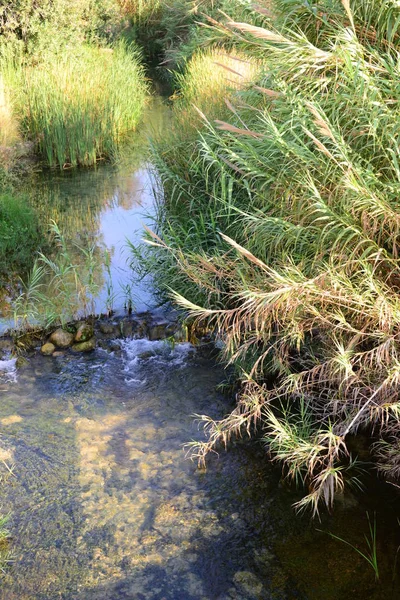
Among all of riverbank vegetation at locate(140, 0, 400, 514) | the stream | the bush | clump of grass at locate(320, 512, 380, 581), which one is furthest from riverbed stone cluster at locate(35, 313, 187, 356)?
clump of grass at locate(320, 512, 380, 581)

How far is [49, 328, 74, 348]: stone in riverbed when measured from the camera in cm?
583

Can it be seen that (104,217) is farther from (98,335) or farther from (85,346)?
(85,346)

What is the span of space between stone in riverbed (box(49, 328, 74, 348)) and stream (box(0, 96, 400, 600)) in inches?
7.6

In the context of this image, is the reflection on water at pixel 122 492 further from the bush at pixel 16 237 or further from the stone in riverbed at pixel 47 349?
the bush at pixel 16 237

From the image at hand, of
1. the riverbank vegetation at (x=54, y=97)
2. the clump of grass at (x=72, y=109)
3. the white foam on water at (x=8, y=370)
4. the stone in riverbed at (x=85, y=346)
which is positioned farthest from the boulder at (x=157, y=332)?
the clump of grass at (x=72, y=109)

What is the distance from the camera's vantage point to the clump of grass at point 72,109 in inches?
420

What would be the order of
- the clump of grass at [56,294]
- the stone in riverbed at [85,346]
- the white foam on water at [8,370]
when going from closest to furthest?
the white foam on water at [8,370] → the stone in riverbed at [85,346] → the clump of grass at [56,294]

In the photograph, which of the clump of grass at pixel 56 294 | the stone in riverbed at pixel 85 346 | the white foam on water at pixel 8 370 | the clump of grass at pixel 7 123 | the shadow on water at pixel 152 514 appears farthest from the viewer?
the clump of grass at pixel 7 123

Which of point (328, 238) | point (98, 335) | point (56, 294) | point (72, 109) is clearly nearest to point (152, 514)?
point (328, 238)

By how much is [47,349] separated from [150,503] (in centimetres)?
223

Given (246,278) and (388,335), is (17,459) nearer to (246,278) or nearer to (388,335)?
(246,278)

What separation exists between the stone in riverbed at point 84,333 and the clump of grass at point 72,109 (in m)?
5.11

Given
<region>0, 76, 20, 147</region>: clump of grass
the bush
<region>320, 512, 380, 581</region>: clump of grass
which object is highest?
<region>0, 76, 20, 147</region>: clump of grass

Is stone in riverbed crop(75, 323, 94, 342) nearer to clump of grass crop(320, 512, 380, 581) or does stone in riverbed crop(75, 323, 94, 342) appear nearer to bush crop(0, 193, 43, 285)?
bush crop(0, 193, 43, 285)
